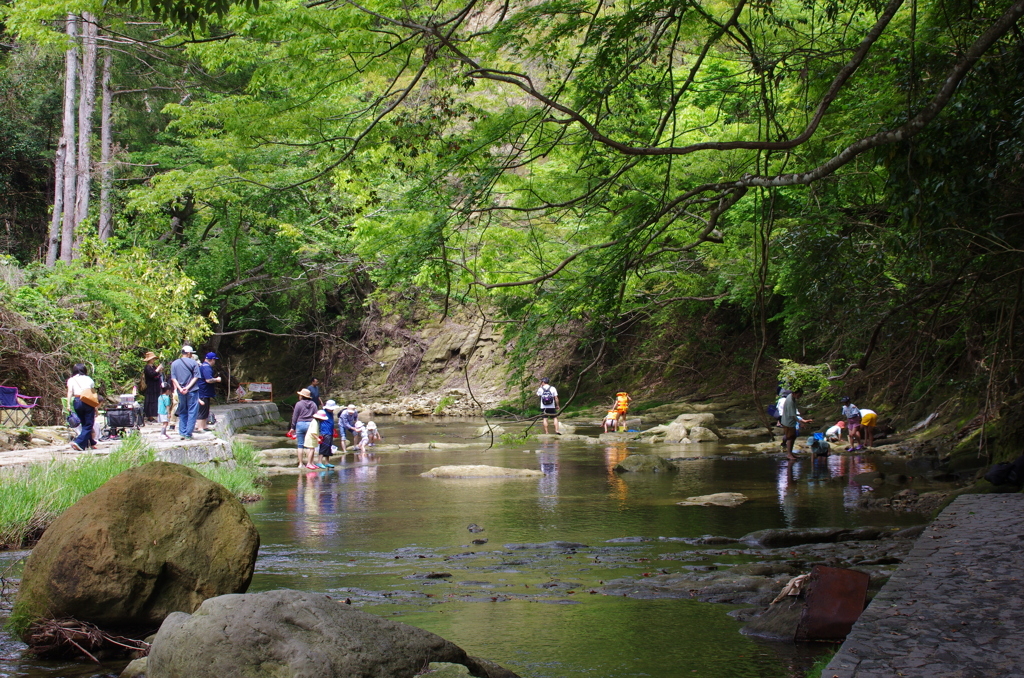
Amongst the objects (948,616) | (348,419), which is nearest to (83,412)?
(348,419)

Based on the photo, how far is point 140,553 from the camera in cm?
630

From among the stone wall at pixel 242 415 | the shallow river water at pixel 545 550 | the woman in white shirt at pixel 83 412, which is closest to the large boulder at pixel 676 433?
the shallow river water at pixel 545 550

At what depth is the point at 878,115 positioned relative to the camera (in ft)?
26.8

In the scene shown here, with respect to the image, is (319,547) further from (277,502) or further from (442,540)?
(277,502)

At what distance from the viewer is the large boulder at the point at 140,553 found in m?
6.10

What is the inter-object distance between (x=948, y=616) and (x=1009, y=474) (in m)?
6.21

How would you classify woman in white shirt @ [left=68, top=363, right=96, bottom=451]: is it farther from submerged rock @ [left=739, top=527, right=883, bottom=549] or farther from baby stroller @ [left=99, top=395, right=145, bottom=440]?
submerged rock @ [left=739, top=527, right=883, bottom=549]

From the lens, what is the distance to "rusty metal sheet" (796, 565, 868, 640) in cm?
567

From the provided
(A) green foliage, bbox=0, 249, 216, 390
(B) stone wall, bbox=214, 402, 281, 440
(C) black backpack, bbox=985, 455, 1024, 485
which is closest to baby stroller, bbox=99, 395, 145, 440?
(A) green foliage, bbox=0, 249, 216, 390

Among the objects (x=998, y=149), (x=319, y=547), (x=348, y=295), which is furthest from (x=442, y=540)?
(x=348, y=295)

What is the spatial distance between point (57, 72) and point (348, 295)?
1627 cm

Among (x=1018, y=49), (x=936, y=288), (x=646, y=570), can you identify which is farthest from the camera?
(x=936, y=288)

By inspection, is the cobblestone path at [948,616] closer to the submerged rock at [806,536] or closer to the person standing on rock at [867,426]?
the submerged rock at [806,536]

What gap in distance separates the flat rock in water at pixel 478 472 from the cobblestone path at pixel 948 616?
993 centimetres
